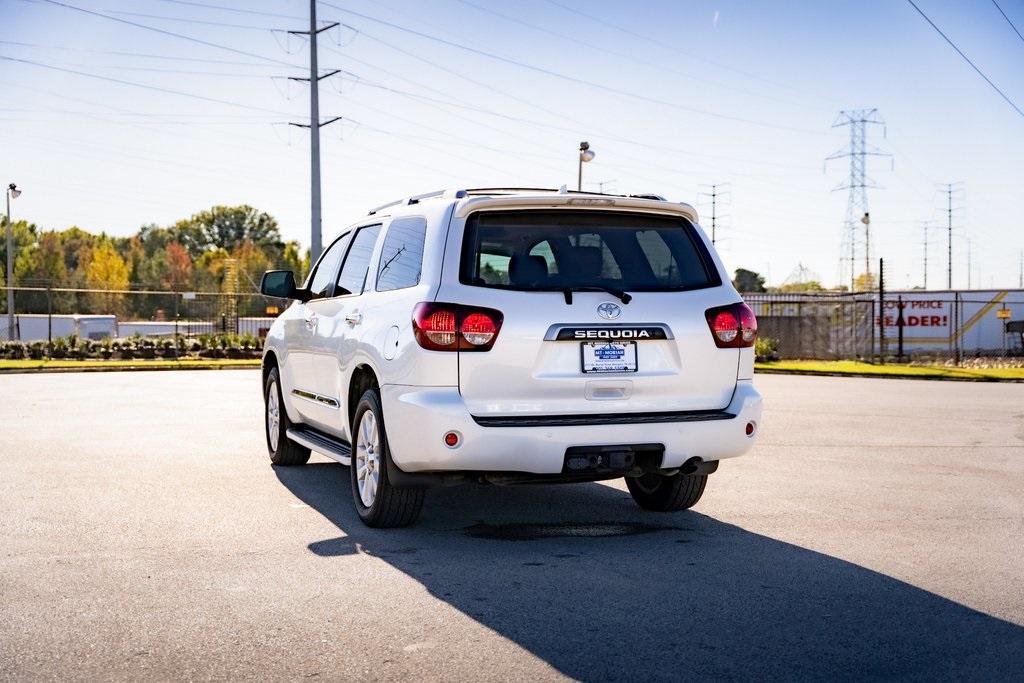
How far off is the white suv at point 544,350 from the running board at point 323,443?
268 mm

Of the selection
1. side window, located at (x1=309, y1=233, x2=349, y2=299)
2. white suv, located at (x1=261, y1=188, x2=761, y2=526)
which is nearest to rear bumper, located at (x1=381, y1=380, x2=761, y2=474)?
white suv, located at (x1=261, y1=188, x2=761, y2=526)

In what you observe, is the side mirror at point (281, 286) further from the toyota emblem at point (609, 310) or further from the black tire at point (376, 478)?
the toyota emblem at point (609, 310)

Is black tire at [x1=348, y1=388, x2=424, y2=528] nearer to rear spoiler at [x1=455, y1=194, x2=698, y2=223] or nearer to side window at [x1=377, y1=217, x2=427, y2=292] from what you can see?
side window at [x1=377, y1=217, x2=427, y2=292]

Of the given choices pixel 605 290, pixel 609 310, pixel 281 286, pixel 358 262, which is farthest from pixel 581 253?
pixel 281 286

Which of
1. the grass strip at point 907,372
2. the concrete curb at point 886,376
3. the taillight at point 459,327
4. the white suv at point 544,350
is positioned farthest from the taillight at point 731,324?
the grass strip at point 907,372

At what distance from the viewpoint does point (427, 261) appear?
6.57 meters

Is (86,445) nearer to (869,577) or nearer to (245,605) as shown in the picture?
(245,605)

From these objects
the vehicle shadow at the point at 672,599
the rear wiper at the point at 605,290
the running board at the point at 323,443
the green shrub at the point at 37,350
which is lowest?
the vehicle shadow at the point at 672,599

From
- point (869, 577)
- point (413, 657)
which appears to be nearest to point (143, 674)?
point (413, 657)

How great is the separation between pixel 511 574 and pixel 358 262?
123 inches

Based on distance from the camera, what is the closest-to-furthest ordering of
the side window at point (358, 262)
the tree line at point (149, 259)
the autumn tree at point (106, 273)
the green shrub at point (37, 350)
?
the side window at point (358, 262) → the green shrub at point (37, 350) → the tree line at point (149, 259) → the autumn tree at point (106, 273)

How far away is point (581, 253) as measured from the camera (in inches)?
263

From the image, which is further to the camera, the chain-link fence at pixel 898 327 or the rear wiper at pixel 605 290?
the chain-link fence at pixel 898 327

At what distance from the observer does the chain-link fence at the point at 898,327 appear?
3853 cm
